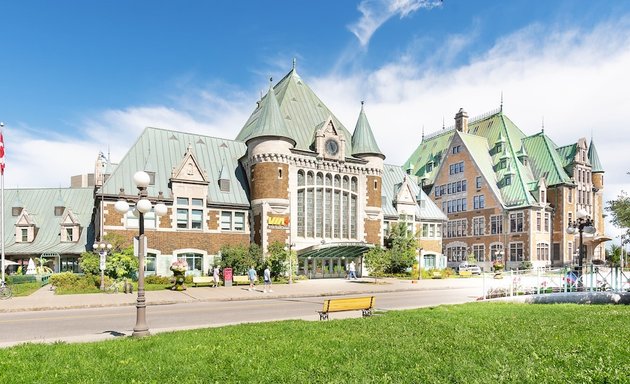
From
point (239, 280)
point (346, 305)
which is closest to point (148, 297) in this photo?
point (239, 280)

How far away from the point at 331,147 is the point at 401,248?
12.4 meters

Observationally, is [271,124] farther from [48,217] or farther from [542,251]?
[542,251]

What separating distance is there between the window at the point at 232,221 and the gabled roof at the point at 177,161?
1.02 m

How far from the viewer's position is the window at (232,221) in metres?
38.9

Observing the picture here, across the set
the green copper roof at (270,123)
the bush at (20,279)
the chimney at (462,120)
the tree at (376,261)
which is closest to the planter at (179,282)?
the bush at (20,279)

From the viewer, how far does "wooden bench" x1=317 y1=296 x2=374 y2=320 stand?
15172mm

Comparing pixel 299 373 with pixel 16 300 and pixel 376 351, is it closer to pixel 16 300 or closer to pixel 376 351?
pixel 376 351

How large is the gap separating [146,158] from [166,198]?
4.53 meters

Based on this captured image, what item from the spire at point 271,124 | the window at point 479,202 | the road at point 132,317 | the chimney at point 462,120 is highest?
the chimney at point 462,120

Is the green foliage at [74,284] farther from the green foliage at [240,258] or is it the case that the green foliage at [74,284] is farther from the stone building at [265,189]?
the green foliage at [240,258]

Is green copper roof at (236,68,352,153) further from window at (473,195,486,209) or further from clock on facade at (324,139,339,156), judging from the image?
window at (473,195,486,209)

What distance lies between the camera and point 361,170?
4400cm

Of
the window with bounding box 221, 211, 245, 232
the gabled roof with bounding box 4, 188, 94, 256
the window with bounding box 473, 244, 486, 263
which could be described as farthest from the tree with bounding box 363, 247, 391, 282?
the window with bounding box 473, 244, 486, 263

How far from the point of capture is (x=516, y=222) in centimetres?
6034
